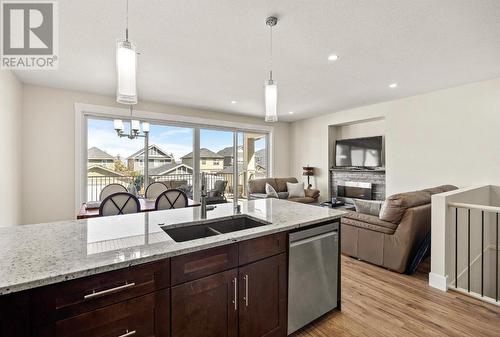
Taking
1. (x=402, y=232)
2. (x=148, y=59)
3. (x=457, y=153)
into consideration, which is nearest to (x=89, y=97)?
(x=148, y=59)

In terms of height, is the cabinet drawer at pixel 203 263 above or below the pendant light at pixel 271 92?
below

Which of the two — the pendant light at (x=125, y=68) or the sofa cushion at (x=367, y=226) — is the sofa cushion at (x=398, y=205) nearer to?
the sofa cushion at (x=367, y=226)

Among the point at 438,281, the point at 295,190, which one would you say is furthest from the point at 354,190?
the point at 438,281

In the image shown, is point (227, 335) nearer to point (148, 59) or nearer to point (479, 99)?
point (148, 59)

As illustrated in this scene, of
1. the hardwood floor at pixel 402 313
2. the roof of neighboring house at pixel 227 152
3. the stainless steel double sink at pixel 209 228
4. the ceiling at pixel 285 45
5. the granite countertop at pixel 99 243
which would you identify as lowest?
the hardwood floor at pixel 402 313

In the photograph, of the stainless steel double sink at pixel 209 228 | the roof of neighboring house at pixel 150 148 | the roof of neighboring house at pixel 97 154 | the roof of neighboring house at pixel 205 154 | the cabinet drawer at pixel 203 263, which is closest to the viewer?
the cabinet drawer at pixel 203 263

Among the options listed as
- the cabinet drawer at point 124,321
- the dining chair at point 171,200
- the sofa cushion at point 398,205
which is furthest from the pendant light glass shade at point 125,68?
the sofa cushion at point 398,205

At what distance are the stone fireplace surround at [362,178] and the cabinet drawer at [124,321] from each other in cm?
541

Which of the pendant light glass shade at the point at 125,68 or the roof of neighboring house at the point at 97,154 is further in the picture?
the roof of neighboring house at the point at 97,154

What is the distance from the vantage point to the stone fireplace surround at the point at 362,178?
17.7 feet

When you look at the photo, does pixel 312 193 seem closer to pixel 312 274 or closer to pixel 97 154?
pixel 312 274

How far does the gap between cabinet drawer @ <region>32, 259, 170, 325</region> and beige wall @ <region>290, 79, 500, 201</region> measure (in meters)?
5.09

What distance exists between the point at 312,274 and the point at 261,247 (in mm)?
637

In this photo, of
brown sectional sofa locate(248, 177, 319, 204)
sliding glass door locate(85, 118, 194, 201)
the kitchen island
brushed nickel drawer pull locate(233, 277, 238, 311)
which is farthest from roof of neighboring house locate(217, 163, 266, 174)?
brushed nickel drawer pull locate(233, 277, 238, 311)
